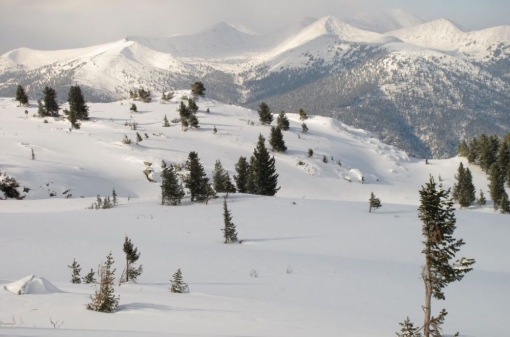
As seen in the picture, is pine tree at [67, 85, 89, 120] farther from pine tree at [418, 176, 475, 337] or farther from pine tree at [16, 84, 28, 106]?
pine tree at [418, 176, 475, 337]

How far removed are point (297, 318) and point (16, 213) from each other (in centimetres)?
2081

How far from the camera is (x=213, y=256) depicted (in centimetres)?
1716

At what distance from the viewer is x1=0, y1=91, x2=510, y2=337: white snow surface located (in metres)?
8.49

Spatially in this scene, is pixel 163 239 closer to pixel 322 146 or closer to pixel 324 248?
pixel 324 248

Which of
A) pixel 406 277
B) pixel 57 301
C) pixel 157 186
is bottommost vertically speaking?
pixel 406 277

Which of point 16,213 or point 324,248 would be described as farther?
point 16,213

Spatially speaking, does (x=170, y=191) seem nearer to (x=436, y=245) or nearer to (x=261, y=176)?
(x=261, y=176)

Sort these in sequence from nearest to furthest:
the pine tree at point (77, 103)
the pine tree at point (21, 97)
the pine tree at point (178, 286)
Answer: the pine tree at point (178, 286)
the pine tree at point (77, 103)
the pine tree at point (21, 97)

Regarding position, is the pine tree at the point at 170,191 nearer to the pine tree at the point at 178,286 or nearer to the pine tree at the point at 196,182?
the pine tree at the point at 196,182

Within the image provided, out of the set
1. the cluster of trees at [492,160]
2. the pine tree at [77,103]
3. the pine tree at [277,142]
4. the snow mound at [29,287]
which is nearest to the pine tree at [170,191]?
the snow mound at [29,287]

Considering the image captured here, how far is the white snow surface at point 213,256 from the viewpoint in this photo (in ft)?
27.9

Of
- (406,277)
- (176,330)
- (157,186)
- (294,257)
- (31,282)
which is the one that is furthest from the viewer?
(157,186)

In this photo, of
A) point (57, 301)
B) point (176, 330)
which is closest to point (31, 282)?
point (57, 301)

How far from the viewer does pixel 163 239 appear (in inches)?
795
